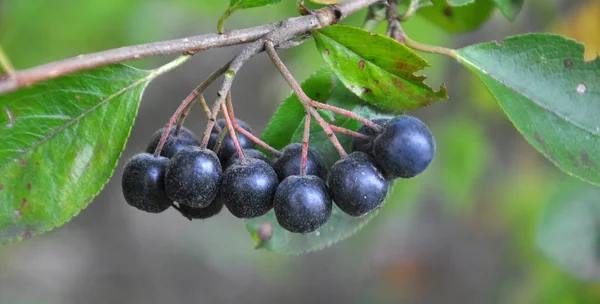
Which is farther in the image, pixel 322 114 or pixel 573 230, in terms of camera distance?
pixel 573 230

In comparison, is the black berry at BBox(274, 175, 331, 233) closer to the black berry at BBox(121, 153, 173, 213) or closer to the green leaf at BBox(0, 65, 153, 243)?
the black berry at BBox(121, 153, 173, 213)

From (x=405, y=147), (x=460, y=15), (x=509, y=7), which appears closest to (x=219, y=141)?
(x=405, y=147)

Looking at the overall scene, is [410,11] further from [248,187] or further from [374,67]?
[248,187]

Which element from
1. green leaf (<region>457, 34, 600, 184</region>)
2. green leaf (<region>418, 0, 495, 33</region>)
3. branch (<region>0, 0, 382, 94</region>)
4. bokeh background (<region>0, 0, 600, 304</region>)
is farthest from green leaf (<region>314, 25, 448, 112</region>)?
bokeh background (<region>0, 0, 600, 304</region>)

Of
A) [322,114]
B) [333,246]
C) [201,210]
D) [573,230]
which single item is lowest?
[333,246]

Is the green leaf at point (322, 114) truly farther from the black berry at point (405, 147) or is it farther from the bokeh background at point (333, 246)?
the bokeh background at point (333, 246)

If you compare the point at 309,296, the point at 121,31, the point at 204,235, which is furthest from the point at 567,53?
the point at 204,235

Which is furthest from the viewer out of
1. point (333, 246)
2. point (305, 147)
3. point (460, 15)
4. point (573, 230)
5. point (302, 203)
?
point (333, 246)
